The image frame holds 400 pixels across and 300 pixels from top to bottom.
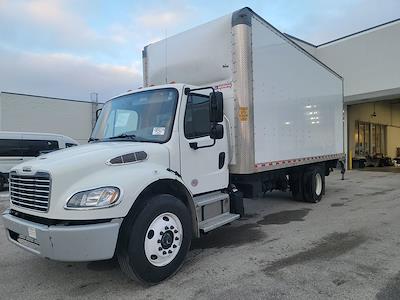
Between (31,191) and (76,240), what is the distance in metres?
0.88

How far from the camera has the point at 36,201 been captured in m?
3.92

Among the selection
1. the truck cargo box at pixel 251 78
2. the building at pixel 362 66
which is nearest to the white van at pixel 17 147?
the truck cargo box at pixel 251 78

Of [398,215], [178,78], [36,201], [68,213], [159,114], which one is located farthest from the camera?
[398,215]

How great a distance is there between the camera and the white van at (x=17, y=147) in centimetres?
1503

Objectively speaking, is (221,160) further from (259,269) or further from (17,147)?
(17,147)

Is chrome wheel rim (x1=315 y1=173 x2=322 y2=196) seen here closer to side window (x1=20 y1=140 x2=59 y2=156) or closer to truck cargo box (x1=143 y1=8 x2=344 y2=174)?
truck cargo box (x1=143 y1=8 x2=344 y2=174)

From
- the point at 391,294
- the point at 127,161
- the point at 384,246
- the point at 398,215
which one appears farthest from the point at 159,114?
the point at 398,215

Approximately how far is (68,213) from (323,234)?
459 cm

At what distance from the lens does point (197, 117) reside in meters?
5.22

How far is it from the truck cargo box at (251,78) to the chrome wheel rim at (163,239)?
2009 mm

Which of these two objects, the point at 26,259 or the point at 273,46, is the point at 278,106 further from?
the point at 26,259

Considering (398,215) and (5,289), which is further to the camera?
(398,215)

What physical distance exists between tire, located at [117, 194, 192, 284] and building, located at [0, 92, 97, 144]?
23.9 m

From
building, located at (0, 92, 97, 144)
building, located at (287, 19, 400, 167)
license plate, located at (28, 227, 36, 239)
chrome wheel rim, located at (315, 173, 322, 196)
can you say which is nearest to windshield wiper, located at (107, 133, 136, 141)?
license plate, located at (28, 227, 36, 239)
